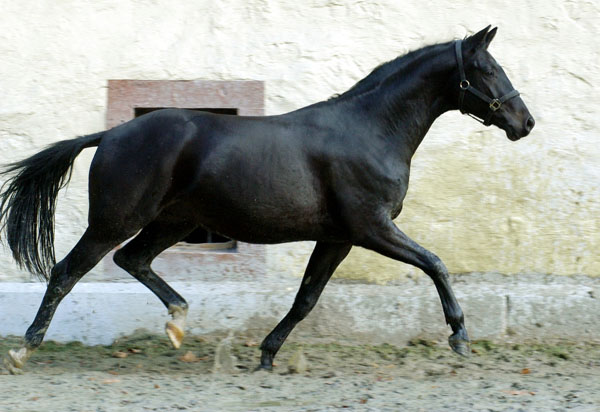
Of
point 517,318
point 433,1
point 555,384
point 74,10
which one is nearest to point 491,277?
point 517,318

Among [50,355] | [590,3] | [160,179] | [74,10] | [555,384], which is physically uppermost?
[590,3]

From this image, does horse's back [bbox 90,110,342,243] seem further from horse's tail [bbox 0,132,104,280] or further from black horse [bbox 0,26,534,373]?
horse's tail [bbox 0,132,104,280]

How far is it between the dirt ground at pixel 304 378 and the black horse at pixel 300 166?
1.03 feet

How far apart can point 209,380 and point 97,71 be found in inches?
97.0

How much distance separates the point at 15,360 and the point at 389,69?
8.99 feet

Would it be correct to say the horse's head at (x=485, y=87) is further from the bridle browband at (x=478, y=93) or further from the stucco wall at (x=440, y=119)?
the stucco wall at (x=440, y=119)

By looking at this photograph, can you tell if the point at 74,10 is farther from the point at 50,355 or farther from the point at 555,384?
the point at 555,384

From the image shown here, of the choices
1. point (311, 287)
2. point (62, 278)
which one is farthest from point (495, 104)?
point (62, 278)

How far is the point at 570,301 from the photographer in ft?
18.7

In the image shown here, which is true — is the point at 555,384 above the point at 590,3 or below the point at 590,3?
below

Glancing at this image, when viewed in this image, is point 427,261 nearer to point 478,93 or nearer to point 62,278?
point 478,93

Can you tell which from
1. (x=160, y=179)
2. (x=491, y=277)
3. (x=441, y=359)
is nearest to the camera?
(x=160, y=179)

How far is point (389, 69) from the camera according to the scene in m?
4.88

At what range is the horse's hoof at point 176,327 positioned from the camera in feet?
16.1
